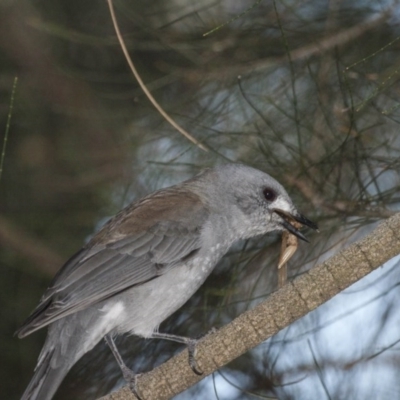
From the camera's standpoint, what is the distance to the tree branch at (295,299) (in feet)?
9.46

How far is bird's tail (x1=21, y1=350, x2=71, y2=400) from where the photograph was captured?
3410mm

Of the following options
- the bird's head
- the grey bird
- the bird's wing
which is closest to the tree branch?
the grey bird

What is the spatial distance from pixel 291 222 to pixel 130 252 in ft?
2.44

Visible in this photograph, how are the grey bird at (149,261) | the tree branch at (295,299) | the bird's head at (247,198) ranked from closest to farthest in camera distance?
the tree branch at (295,299), the grey bird at (149,261), the bird's head at (247,198)

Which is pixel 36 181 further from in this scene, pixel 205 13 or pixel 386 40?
pixel 386 40

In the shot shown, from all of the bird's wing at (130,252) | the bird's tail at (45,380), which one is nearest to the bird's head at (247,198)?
the bird's wing at (130,252)

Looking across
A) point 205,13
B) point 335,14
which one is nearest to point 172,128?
point 205,13

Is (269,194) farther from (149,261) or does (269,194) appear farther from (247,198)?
(149,261)

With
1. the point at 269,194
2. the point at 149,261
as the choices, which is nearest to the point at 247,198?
the point at 269,194

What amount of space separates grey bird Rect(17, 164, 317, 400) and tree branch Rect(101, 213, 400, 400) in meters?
0.22

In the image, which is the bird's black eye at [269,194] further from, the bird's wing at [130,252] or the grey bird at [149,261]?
the bird's wing at [130,252]

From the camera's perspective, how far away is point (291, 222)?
13.6 feet

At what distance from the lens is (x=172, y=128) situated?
4.61 meters

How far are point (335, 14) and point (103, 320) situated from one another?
1.74 m
